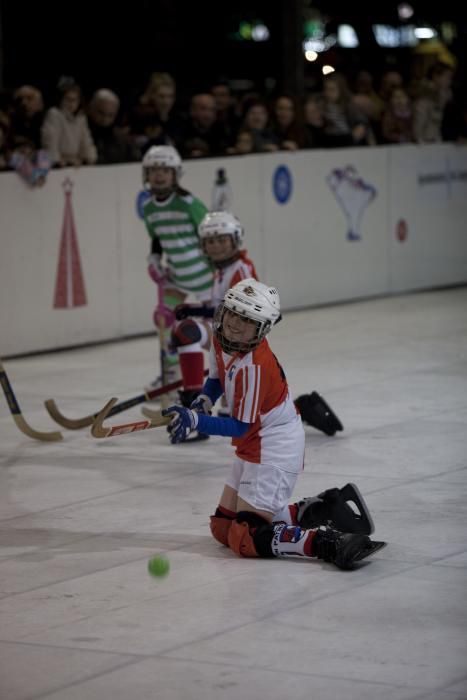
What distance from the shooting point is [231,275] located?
29.8 ft

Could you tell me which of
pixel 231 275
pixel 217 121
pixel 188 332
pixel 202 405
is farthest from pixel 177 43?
pixel 202 405

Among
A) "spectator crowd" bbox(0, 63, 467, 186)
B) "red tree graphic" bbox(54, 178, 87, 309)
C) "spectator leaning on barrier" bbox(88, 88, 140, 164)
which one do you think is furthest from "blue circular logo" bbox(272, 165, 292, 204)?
"red tree graphic" bbox(54, 178, 87, 309)

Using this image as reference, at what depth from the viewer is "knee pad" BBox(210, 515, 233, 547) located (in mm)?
6676

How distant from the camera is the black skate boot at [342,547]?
6.27 m

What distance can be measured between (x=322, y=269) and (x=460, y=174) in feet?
8.74

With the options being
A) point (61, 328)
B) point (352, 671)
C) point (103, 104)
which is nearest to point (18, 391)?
point (61, 328)

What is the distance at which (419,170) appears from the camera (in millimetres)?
17016

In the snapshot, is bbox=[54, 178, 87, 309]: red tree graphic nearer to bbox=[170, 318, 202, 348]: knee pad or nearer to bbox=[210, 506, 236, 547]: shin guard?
bbox=[170, 318, 202, 348]: knee pad

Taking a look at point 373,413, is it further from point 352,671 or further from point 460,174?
point 460,174

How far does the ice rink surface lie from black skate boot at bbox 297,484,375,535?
0.20 m

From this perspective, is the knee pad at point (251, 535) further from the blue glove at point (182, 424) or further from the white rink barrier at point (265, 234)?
the white rink barrier at point (265, 234)

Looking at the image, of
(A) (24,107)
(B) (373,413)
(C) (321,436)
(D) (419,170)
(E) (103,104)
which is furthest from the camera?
(D) (419,170)

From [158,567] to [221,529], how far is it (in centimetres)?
49

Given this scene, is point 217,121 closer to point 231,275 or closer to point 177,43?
point 231,275
